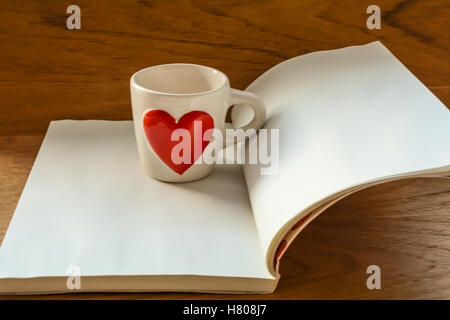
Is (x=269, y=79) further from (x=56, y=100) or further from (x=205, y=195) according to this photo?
(x=56, y=100)

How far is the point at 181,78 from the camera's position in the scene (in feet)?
2.16

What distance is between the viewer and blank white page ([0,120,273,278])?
480mm

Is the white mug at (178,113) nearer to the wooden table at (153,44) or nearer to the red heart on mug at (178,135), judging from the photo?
the red heart on mug at (178,135)

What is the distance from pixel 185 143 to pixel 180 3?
230mm

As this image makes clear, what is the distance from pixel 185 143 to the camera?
0.60m

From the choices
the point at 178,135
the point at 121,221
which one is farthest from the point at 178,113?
the point at 121,221

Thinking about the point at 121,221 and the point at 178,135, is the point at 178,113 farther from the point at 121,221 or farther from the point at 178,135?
the point at 121,221

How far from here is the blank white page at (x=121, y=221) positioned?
0.48m

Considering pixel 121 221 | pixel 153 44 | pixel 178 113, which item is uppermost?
pixel 153 44

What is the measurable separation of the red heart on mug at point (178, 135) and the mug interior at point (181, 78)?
65 mm

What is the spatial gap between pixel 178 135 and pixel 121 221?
4.5 inches

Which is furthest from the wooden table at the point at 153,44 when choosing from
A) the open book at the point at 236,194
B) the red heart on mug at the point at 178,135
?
the red heart on mug at the point at 178,135

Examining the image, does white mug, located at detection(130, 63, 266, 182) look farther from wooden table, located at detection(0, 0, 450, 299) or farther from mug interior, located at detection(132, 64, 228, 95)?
wooden table, located at detection(0, 0, 450, 299)

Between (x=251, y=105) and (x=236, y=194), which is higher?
(x=251, y=105)
